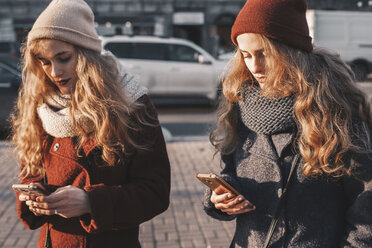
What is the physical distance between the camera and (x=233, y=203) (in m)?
1.58

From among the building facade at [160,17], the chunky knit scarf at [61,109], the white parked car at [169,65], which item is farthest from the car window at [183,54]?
the building facade at [160,17]

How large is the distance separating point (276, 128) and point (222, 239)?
2369 mm

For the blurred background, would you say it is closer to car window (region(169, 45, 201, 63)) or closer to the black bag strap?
car window (region(169, 45, 201, 63))

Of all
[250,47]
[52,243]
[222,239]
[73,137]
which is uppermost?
[250,47]

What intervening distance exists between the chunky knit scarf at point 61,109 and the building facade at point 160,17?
67.1ft

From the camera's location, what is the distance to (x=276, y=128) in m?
1.63

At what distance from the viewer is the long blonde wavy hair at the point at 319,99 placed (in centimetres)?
153

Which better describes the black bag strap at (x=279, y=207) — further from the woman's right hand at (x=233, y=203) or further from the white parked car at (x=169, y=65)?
the white parked car at (x=169, y=65)

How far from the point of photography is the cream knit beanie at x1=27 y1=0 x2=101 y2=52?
169 cm

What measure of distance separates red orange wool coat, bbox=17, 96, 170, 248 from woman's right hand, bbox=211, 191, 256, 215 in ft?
0.91

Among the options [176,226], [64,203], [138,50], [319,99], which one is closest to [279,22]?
[319,99]

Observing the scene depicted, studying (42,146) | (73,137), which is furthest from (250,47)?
(42,146)

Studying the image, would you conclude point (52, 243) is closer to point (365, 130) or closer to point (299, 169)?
point (299, 169)

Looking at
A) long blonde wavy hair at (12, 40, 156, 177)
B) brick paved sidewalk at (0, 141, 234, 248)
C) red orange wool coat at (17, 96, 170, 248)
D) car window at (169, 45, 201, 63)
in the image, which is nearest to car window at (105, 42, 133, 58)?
car window at (169, 45, 201, 63)
